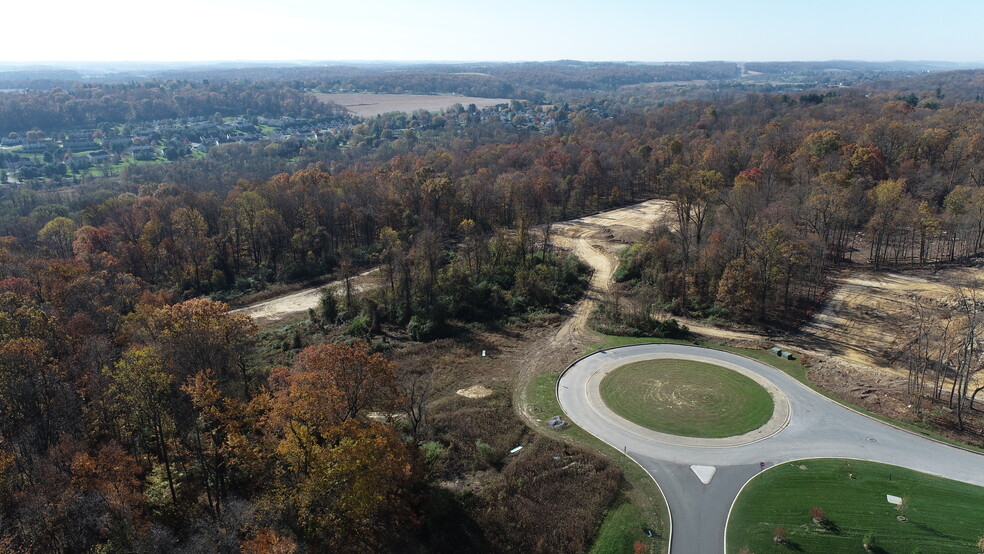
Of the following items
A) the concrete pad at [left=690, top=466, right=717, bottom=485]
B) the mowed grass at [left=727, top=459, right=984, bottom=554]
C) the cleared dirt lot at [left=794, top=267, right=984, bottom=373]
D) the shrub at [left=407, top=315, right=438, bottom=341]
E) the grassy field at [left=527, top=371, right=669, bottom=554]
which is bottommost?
the grassy field at [left=527, top=371, right=669, bottom=554]

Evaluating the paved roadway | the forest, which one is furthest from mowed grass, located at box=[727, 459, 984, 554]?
the forest

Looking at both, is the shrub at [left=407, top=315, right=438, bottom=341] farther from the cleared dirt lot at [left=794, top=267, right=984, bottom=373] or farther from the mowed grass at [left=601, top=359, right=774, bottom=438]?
the cleared dirt lot at [left=794, top=267, right=984, bottom=373]

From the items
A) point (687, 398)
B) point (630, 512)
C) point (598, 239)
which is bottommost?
point (630, 512)

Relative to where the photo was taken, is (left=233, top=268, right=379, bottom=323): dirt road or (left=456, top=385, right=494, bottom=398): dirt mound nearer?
(left=456, top=385, right=494, bottom=398): dirt mound

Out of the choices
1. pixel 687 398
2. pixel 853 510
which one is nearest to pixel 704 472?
pixel 853 510

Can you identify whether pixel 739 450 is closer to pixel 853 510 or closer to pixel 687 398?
pixel 687 398

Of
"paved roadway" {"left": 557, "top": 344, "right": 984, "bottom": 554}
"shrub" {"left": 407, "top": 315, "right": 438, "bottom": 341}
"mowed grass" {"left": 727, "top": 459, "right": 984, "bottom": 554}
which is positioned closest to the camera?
"mowed grass" {"left": 727, "top": 459, "right": 984, "bottom": 554}
